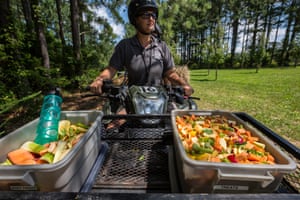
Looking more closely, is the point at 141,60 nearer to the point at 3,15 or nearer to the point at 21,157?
the point at 21,157

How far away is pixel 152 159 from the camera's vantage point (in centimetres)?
103

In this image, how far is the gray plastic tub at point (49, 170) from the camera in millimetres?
558

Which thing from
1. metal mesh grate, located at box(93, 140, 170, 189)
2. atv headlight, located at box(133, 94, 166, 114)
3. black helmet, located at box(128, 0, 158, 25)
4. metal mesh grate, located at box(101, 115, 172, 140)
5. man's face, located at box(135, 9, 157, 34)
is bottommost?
metal mesh grate, located at box(93, 140, 170, 189)

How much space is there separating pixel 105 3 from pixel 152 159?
315 inches

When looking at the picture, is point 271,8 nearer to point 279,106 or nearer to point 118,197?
point 279,106

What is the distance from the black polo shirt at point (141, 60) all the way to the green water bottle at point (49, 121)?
41.4 inches

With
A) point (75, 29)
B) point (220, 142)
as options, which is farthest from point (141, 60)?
point (75, 29)

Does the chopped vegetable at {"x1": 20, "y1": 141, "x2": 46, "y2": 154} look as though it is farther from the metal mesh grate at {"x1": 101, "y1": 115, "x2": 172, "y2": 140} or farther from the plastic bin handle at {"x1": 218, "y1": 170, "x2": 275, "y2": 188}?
the plastic bin handle at {"x1": 218, "y1": 170, "x2": 275, "y2": 188}

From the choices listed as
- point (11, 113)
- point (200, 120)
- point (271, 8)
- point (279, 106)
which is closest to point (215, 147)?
point (200, 120)

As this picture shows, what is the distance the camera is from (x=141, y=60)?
201cm

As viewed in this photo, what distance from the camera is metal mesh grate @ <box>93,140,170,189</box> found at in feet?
2.79

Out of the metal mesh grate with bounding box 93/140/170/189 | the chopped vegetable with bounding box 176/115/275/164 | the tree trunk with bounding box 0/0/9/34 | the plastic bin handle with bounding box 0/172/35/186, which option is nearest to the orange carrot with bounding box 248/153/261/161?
the chopped vegetable with bounding box 176/115/275/164

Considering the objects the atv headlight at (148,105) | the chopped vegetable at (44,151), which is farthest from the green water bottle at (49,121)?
the atv headlight at (148,105)

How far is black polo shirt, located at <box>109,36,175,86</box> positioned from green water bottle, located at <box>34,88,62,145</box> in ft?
3.45
